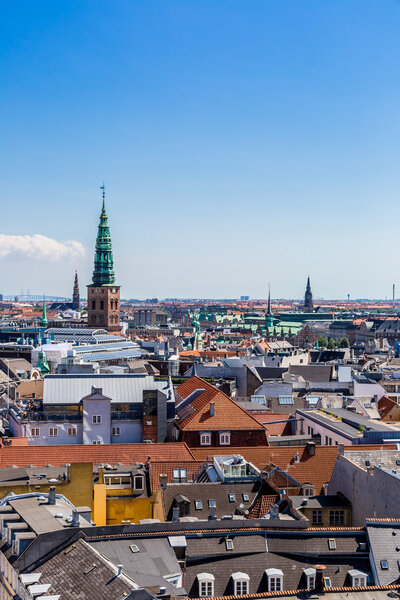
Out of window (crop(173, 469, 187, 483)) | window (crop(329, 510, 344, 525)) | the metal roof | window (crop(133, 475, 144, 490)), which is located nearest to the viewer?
window (crop(329, 510, 344, 525))

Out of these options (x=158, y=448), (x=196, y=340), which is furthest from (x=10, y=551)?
(x=196, y=340)

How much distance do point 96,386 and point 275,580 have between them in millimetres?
34224

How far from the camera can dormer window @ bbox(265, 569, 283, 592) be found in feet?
99.7

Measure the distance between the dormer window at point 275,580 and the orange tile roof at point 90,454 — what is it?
69.1 feet

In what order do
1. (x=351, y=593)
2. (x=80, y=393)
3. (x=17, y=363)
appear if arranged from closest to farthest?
(x=351, y=593) < (x=80, y=393) < (x=17, y=363)

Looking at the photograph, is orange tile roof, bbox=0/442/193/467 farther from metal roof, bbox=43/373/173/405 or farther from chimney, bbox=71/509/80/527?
chimney, bbox=71/509/80/527

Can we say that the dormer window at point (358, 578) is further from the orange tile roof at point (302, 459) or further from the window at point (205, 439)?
the window at point (205, 439)

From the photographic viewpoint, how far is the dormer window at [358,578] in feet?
101

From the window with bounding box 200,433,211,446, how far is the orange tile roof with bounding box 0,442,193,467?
734 centimetres

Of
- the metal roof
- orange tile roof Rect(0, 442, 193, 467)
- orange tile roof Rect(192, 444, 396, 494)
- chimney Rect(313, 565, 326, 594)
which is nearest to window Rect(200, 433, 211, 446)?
the metal roof

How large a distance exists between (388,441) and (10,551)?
30.9m

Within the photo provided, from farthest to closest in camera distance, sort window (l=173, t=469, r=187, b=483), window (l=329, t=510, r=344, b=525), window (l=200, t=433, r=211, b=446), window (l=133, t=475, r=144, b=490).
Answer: window (l=200, t=433, r=211, b=446) < window (l=173, t=469, r=187, b=483) < window (l=133, t=475, r=144, b=490) < window (l=329, t=510, r=344, b=525)

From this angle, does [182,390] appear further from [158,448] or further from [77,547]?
[77,547]

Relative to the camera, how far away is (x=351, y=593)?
90.9 feet
